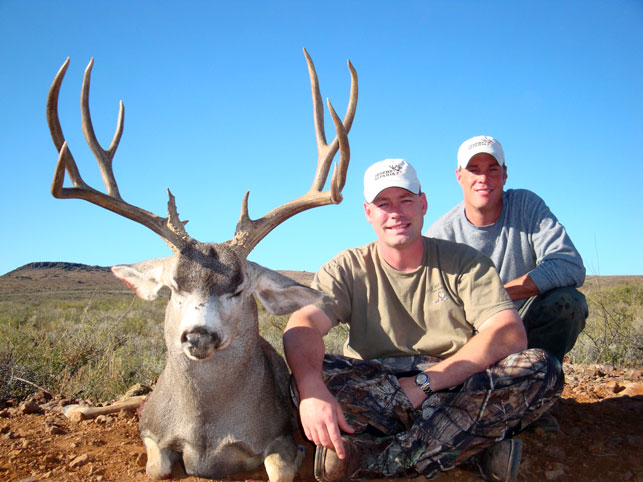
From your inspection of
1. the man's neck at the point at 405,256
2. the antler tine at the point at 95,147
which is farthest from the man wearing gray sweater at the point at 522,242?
the antler tine at the point at 95,147

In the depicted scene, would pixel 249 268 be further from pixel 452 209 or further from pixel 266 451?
pixel 452 209

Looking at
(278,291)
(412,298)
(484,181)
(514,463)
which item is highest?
(484,181)

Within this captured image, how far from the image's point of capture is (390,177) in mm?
4551

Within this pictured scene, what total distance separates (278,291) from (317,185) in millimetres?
923

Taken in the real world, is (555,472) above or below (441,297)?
below

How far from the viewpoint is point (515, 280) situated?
207 inches

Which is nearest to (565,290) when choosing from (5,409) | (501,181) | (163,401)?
(501,181)

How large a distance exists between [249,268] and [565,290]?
3014mm

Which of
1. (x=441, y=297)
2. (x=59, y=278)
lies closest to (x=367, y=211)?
(x=441, y=297)

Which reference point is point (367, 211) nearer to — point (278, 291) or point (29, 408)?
point (278, 291)

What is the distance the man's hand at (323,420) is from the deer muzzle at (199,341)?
28.1 inches

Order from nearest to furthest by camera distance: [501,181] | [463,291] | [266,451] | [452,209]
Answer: [266,451] → [463,291] → [501,181] → [452,209]

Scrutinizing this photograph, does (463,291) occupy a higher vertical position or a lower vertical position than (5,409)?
higher

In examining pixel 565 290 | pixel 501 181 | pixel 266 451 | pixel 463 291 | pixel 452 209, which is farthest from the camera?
pixel 452 209
